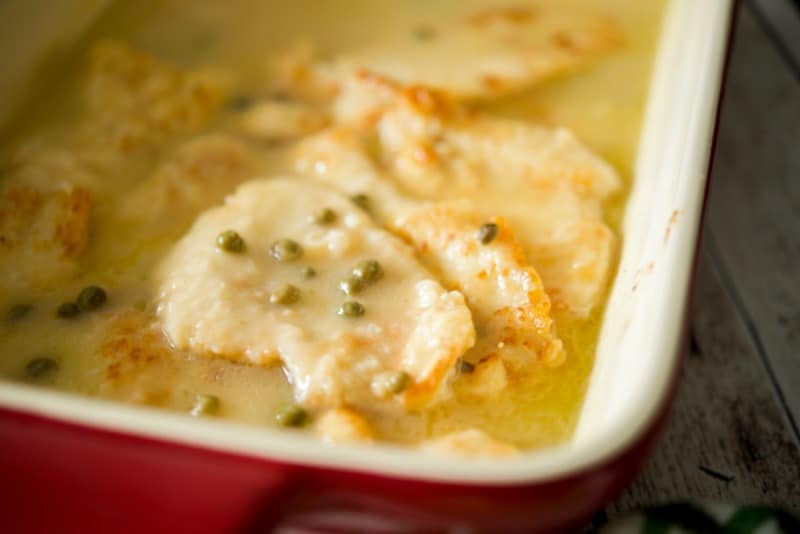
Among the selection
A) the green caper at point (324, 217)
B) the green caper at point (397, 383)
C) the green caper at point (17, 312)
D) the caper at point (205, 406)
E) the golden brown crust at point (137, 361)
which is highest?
the green caper at point (17, 312)

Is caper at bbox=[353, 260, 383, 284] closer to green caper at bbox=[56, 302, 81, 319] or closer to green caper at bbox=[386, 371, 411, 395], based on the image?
green caper at bbox=[386, 371, 411, 395]

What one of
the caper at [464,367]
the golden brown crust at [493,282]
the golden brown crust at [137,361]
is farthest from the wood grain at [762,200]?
the golden brown crust at [137,361]

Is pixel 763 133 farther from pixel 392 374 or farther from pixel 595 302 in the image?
pixel 392 374

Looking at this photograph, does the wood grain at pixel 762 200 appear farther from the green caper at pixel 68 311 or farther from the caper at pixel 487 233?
the green caper at pixel 68 311

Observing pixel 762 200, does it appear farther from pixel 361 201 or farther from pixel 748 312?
pixel 361 201

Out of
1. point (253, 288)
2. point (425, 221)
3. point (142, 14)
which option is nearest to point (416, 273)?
point (425, 221)

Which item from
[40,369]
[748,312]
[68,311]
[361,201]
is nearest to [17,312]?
[68,311]
